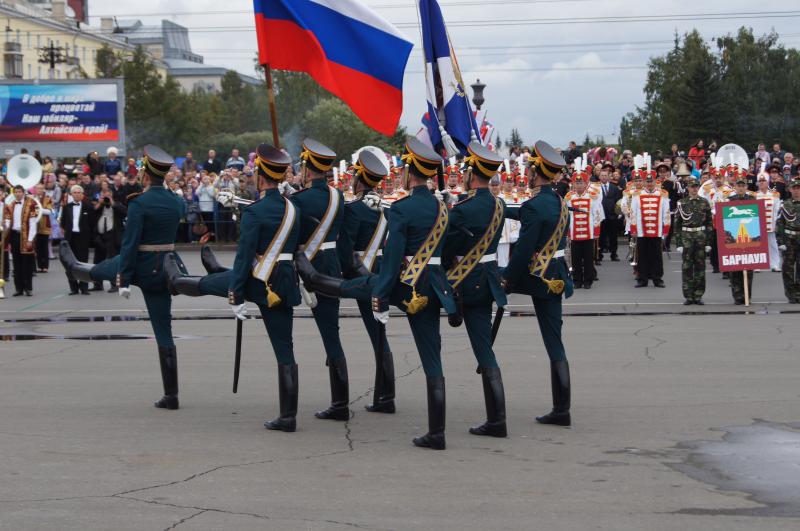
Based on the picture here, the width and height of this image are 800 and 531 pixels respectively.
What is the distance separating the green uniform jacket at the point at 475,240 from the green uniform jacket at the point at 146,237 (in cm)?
262

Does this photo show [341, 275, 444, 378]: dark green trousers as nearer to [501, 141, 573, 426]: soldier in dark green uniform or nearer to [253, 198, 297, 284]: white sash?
[501, 141, 573, 426]: soldier in dark green uniform

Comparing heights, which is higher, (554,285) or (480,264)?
(480,264)

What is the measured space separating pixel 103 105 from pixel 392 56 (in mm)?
31698

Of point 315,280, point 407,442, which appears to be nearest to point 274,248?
point 315,280

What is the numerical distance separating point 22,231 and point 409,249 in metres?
14.5

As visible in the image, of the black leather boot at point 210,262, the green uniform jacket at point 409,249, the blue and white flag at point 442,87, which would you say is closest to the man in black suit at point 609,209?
the blue and white flag at point 442,87

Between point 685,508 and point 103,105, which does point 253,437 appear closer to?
point 685,508

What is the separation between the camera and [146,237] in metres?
10.3

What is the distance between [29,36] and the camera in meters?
92.8

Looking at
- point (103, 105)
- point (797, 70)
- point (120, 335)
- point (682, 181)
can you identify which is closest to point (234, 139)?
point (797, 70)

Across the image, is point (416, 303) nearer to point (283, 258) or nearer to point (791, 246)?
point (283, 258)

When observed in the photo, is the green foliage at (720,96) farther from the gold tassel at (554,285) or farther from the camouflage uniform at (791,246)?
the gold tassel at (554,285)

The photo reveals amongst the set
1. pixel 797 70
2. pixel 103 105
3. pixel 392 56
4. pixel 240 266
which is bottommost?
pixel 240 266

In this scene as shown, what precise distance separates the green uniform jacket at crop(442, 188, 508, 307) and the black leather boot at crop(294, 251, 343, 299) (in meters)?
0.89
